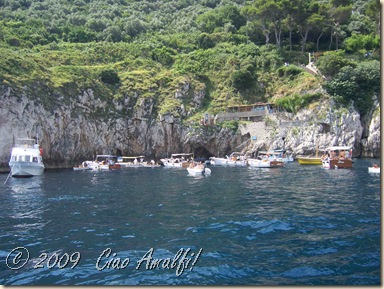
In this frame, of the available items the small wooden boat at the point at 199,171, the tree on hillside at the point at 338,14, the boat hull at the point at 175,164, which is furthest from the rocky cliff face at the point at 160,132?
the tree on hillside at the point at 338,14

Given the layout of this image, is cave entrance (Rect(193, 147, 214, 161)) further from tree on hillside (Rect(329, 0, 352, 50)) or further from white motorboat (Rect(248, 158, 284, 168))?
tree on hillside (Rect(329, 0, 352, 50))

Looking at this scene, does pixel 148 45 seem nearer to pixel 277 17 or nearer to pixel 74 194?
pixel 277 17

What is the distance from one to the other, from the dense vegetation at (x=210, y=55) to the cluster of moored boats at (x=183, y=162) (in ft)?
39.9

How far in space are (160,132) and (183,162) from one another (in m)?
11.7

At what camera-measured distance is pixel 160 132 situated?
73438 millimetres

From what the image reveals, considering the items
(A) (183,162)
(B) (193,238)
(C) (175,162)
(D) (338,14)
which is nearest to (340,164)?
(A) (183,162)

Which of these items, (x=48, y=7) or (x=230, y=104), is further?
(x=48, y=7)

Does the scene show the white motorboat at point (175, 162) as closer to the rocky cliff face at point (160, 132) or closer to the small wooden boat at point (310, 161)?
the rocky cliff face at point (160, 132)

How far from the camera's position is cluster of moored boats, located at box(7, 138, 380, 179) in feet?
159

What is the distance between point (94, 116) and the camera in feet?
231

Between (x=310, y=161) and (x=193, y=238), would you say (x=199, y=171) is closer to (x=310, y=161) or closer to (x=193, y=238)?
(x=310, y=161)

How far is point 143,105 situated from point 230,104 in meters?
19.9

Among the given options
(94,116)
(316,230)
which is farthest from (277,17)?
(316,230)

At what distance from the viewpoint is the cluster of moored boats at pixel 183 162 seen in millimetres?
48469
